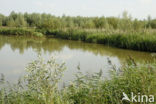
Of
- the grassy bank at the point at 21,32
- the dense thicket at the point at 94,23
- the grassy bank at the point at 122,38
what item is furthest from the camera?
the grassy bank at the point at 21,32

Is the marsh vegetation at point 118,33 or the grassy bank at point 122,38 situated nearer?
the grassy bank at point 122,38

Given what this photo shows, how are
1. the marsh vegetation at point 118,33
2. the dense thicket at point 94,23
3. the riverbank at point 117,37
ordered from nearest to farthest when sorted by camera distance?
the riverbank at point 117,37 < the marsh vegetation at point 118,33 < the dense thicket at point 94,23

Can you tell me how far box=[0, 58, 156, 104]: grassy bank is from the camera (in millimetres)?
2518

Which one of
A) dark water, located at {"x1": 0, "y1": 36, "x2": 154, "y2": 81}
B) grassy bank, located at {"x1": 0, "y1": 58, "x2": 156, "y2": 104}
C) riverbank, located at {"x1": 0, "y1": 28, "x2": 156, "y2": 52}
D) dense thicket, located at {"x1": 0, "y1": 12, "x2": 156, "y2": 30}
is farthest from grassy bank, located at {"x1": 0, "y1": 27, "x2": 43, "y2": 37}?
grassy bank, located at {"x1": 0, "y1": 58, "x2": 156, "y2": 104}

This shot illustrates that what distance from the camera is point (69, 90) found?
3914 millimetres

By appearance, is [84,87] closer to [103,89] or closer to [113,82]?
[103,89]

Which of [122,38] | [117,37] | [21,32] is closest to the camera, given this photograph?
[122,38]

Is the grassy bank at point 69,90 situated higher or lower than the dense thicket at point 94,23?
lower

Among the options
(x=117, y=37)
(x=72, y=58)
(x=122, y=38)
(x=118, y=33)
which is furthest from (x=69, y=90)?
(x=118, y=33)

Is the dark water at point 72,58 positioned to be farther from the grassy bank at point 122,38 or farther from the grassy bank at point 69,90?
the grassy bank at point 122,38

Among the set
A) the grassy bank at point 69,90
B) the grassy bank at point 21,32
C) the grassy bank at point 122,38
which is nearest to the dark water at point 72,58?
the grassy bank at point 69,90

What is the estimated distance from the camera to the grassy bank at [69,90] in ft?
8.26

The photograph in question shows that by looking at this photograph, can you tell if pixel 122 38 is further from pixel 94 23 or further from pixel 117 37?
pixel 94 23

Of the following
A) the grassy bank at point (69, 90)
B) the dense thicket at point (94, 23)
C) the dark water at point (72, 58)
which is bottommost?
the dark water at point (72, 58)
